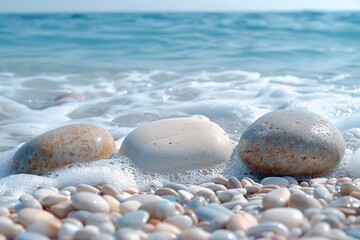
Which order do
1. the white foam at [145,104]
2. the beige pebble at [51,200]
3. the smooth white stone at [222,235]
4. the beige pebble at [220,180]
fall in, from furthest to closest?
the white foam at [145,104] → the beige pebble at [220,180] → the beige pebble at [51,200] → the smooth white stone at [222,235]

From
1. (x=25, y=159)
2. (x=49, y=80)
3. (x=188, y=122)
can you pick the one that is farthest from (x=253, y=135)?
(x=49, y=80)

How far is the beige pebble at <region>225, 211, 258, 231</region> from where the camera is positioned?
6.53ft

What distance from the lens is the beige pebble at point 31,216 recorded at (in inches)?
82.0

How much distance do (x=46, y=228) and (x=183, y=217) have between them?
48 cm

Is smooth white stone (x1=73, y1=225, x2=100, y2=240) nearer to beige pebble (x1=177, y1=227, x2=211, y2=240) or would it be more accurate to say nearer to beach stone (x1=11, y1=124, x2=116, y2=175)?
beige pebble (x1=177, y1=227, x2=211, y2=240)

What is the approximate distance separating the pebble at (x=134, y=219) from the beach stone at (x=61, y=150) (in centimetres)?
133

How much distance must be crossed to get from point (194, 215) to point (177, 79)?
5.18 meters

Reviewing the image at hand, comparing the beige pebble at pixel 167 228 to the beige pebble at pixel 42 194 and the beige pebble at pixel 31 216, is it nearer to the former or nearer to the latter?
the beige pebble at pixel 31 216

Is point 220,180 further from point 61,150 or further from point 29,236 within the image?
point 29,236

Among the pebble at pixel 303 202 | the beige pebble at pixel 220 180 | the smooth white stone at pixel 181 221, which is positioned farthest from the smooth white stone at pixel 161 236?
the beige pebble at pixel 220 180

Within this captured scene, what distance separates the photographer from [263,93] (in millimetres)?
5973

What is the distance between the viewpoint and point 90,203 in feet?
7.14

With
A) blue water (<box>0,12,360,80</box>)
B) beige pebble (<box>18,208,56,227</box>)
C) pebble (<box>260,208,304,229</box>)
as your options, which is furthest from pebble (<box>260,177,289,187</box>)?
blue water (<box>0,12,360,80</box>)

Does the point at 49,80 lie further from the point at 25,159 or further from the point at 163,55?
the point at 25,159
